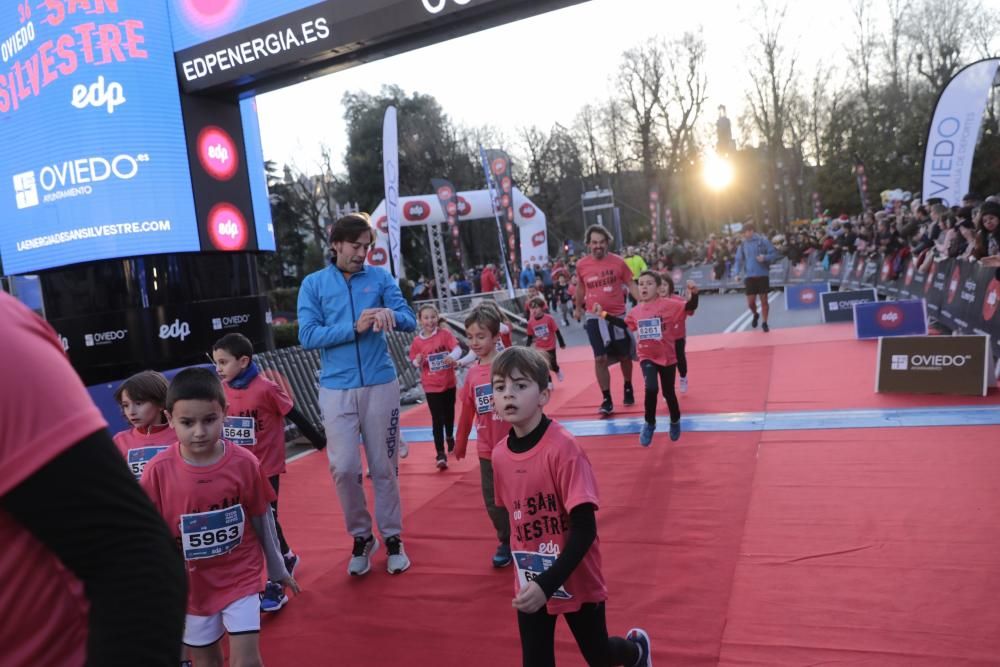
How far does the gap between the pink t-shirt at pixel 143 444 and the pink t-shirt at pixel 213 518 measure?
0.80m

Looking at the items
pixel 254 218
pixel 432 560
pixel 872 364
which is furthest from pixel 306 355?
pixel 872 364

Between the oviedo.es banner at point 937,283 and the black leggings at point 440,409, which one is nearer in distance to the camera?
the black leggings at point 440,409

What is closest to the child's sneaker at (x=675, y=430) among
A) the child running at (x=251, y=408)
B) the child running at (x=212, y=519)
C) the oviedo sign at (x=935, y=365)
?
the oviedo sign at (x=935, y=365)

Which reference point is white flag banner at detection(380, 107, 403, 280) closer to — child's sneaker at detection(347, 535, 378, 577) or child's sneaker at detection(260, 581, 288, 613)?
child's sneaker at detection(347, 535, 378, 577)

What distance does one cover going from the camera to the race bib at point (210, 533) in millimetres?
2840

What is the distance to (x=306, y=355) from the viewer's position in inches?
397

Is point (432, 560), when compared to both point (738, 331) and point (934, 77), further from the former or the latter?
point (934, 77)

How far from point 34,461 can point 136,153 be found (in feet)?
25.6

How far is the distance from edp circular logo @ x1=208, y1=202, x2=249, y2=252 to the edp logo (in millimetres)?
1034

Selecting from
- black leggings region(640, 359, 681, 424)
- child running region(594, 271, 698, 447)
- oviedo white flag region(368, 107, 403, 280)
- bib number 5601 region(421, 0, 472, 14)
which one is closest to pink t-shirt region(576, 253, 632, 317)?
child running region(594, 271, 698, 447)

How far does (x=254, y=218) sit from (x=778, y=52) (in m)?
35.7

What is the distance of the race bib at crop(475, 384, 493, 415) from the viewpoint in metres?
4.47

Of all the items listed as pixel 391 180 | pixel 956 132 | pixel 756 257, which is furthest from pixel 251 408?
pixel 956 132

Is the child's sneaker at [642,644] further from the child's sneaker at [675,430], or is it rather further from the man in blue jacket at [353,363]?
the child's sneaker at [675,430]
